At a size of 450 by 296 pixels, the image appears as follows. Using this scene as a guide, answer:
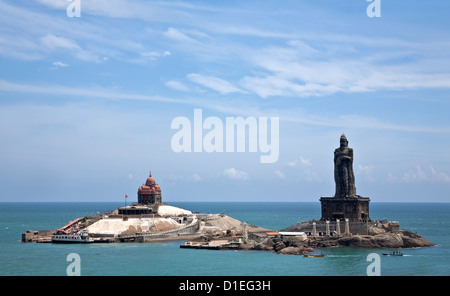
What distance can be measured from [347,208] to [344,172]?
8.78 metres

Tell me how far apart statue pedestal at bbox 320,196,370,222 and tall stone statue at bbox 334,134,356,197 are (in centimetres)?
218

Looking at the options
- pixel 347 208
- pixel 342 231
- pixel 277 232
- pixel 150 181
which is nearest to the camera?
pixel 342 231

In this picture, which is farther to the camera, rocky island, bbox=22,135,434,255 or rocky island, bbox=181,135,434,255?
rocky island, bbox=22,135,434,255

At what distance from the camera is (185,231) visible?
5915 inches

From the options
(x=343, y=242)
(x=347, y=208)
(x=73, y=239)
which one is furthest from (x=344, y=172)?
(x=73, y=239)

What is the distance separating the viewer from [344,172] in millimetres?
146000

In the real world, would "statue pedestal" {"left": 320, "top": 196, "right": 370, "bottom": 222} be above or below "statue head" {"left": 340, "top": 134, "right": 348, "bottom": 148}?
below

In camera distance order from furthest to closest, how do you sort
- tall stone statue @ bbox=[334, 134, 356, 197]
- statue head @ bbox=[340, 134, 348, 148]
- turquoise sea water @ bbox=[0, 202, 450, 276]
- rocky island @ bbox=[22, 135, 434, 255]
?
statue head @ bbox=[340, 134, 348, 148], tall stone statue @ bbox=[334, 134, 356, 197], rocky island @ bbox=[22, 135, 434, 255], turquoise sea water @ bbox=[0, 202, 450, 276]

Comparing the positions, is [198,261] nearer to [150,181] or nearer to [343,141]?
[343,141]

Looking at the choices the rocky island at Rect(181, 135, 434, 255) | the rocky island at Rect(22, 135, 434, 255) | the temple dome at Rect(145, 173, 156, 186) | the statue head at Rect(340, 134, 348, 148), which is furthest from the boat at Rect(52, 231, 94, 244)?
the statue head at Rect(340, 134, 348, 148)

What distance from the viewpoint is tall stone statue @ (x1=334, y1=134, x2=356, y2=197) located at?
14600cm

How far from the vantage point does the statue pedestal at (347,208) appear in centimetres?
14262

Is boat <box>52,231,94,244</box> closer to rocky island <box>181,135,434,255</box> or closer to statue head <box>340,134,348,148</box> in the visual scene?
rocky island <box>181,135,434,255</box>

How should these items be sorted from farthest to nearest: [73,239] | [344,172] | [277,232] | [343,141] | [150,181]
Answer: [150,181]
[343,141]
[344,172]
[277,232]
[73,239]
